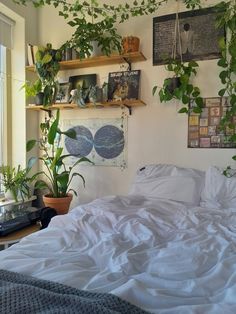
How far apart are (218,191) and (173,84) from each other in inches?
35.2

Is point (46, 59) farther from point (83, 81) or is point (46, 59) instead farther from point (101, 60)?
point (101, 60)

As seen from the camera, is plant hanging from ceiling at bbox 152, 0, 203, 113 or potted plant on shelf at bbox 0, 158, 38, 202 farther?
potted plant on shelf at bbox 0, 158, 38, 202

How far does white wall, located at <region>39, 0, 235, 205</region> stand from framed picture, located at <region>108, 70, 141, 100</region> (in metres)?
0.06

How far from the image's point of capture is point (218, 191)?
1.91 m

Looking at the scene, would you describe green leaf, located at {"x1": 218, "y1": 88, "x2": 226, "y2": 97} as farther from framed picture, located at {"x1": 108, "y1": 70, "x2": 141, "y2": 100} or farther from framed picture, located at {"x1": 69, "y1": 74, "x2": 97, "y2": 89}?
framed picture, located at {"x1": 69, "y1": 74, "x2": 97, "y2": 89}

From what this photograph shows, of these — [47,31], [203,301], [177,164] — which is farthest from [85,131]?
[203,301]

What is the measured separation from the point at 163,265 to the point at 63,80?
217cm

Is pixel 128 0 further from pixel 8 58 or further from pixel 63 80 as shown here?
pixel 8 58

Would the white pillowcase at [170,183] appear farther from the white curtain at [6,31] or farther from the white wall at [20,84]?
the white curtain at [6,31]

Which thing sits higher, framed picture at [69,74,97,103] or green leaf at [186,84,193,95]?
framed picture at [69,74,97,103]

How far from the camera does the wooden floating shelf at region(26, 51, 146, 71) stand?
2.30m

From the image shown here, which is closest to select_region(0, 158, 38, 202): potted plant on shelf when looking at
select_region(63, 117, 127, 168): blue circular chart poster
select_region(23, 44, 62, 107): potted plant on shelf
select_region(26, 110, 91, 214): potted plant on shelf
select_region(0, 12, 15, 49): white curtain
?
select_region(26, 110, 91, 214): potted plant on shelf

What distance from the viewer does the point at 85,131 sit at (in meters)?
2.60

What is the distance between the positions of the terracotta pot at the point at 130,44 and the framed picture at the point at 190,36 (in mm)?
172
